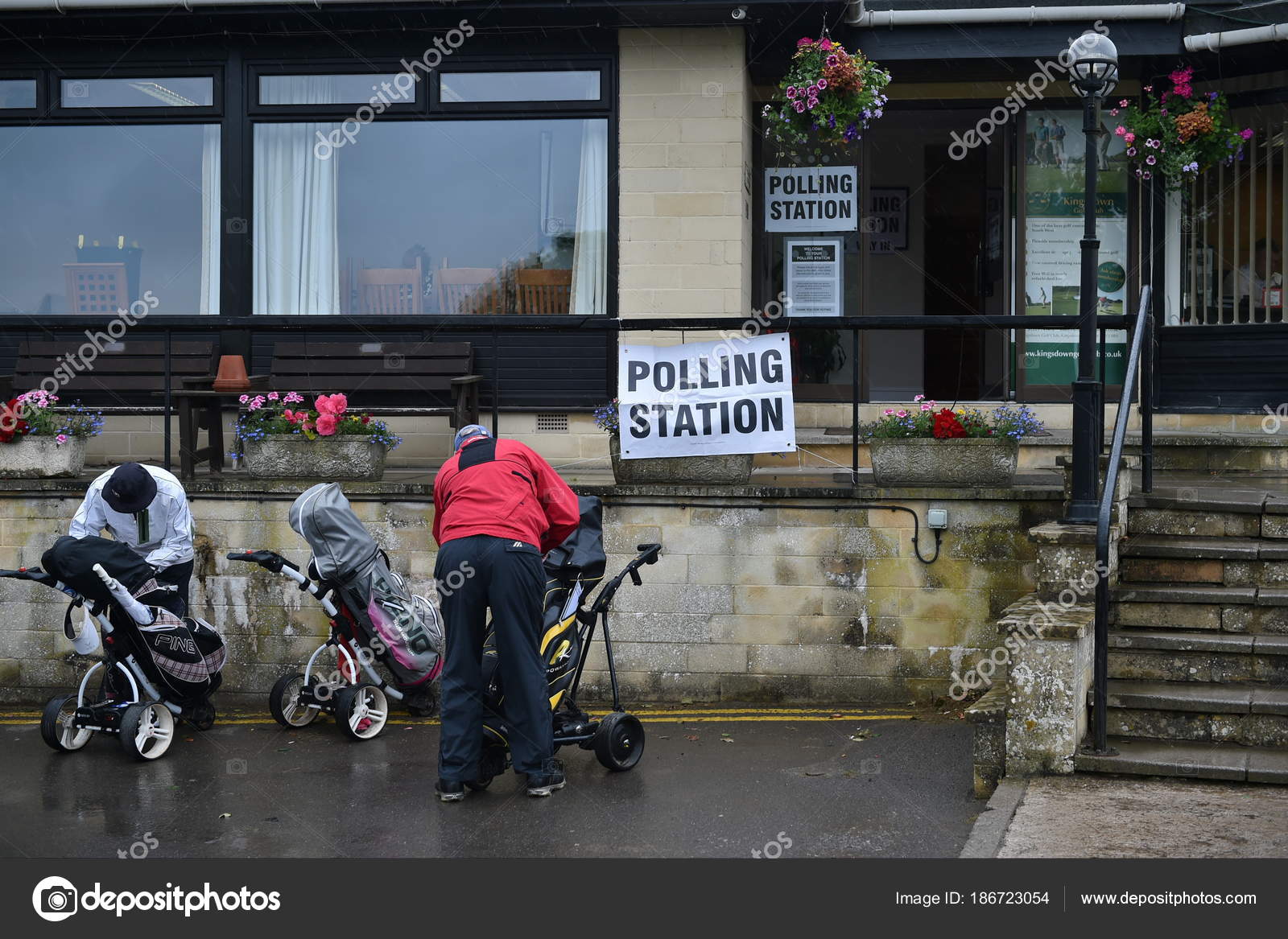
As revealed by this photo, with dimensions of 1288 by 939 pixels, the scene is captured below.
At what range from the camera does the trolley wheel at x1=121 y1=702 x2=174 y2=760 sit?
7871mm

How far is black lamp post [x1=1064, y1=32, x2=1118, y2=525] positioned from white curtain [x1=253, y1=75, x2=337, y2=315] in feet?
21.8

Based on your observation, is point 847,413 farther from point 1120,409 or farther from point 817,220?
point 1120,409

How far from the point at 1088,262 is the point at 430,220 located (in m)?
6.19

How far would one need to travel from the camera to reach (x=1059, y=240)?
1281cm

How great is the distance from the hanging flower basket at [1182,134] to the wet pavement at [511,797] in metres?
5.84

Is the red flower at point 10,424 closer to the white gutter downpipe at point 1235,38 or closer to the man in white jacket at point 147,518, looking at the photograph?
A: the man in white jacket at point 147,518

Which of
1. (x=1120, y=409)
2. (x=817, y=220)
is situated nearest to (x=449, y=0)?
(x=817, y=220)

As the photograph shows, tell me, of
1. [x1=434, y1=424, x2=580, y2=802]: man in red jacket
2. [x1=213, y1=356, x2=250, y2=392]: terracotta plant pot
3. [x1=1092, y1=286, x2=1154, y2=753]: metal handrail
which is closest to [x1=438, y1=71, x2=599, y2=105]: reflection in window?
[x1=213, y1=356, x2=250, y2=392]: terracotta plant pot

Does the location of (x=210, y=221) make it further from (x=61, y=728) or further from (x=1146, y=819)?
(x=1146, y=819)

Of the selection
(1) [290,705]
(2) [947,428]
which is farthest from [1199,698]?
(1) [290,705]

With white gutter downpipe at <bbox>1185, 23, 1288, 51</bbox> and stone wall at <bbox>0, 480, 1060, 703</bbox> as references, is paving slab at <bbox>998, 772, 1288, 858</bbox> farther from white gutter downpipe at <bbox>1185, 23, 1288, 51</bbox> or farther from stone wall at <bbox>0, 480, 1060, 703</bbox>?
white gutter downpipe at <bbox>1185, 23, 1288, 51</bbox>

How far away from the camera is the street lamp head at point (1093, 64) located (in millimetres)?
7750

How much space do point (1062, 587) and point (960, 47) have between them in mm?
6158

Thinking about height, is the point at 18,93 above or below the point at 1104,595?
above
